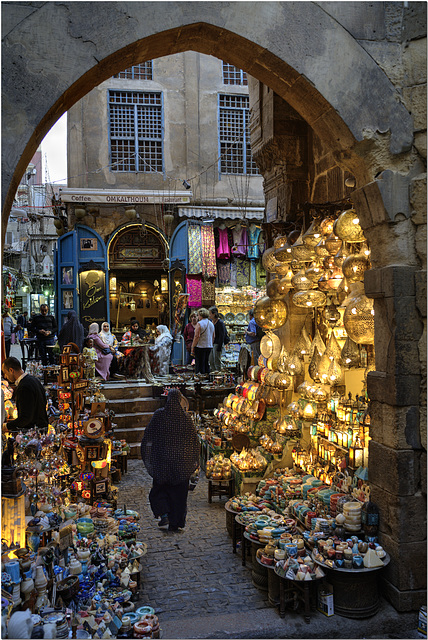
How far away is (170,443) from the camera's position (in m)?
5.27

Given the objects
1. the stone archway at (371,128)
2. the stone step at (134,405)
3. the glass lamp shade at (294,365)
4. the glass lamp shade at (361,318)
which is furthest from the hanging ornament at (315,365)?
the stone step at (134,405)

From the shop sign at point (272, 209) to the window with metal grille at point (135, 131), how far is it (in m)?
8.49

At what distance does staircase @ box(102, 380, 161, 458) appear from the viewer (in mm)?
9742

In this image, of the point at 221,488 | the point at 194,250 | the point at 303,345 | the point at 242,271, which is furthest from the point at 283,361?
the point at 242,271

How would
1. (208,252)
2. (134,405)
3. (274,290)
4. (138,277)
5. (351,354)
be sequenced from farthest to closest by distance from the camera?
(138,277), (208,252), (134,405), (274,290), (351,354)

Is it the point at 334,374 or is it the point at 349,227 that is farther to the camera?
the point at 334,374

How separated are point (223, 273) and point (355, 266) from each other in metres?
11.2

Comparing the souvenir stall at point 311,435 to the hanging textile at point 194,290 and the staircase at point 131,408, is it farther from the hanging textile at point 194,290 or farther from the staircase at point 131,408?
the hanging textile at point 194,290

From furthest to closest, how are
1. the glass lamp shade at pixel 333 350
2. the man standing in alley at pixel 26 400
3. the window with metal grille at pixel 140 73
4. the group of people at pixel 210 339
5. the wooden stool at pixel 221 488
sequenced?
the window with metal grille at pixel 140 73
the group of people at pixel 210 339
the wooden stool at pixel 221 488
the man standing in alley at pixel 26 400
the glass lamp shade at pixel 333 350

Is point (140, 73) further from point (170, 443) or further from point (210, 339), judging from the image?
point (170, 443)

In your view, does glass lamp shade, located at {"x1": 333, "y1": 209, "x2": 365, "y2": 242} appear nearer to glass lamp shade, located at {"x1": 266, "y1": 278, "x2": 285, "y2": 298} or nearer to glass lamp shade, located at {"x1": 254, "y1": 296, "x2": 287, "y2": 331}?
glass lamp shade, located at {"x1": 266, "y1": 278, "x2": 285, "y2": 298}

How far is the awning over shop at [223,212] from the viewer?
15.5 metres

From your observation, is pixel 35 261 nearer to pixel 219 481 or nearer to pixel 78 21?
pixel 219 481

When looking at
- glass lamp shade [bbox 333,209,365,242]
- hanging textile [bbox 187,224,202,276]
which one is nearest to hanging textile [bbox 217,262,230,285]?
hanging textile [bbox 187,224,202,276]
